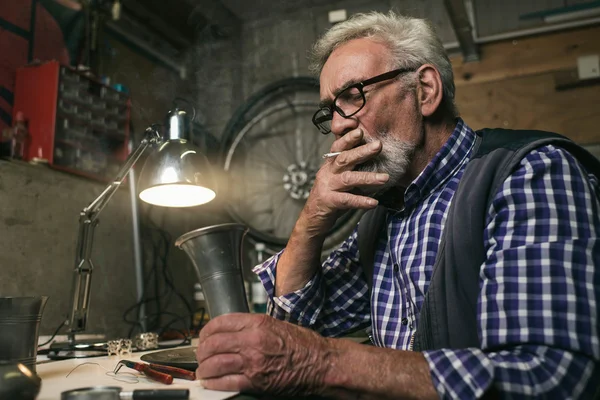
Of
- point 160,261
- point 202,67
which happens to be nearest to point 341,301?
point 160,261

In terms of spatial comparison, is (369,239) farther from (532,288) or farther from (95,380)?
(95,380)

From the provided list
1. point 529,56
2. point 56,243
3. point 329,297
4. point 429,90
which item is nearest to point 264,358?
point 329,297

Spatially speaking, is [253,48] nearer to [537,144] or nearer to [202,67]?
[202,67]

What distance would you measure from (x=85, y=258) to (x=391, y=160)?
945mm

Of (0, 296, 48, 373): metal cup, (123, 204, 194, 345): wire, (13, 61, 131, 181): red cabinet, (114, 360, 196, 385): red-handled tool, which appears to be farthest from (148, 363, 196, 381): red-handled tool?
(123, 204, 194, 345): wire

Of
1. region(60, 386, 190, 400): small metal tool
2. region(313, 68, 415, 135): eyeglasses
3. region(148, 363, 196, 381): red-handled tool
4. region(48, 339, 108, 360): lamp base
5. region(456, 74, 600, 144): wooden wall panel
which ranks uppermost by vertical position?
region(456, 74, 600, 144): wooden wall panel

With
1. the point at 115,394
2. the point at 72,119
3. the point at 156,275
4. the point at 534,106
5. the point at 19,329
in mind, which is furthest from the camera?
the point at 534,106

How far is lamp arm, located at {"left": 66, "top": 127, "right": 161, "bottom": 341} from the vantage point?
4.81 ft

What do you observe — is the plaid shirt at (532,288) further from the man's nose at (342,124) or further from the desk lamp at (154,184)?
the desk lamp at (154,184)

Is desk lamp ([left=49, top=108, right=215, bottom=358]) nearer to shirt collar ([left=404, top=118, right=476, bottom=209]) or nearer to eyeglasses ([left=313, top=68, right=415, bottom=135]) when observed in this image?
eyeglasses ([left=313, top=68, right=415, bottom=135])

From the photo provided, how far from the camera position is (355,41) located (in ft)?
4.49

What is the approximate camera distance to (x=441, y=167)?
4.01 feet

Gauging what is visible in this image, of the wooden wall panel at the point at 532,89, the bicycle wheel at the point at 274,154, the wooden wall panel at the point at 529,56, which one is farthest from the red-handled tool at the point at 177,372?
the wooden wall panel at the point at 529,56

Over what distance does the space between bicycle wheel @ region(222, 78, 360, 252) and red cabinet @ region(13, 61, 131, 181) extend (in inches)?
35.0
